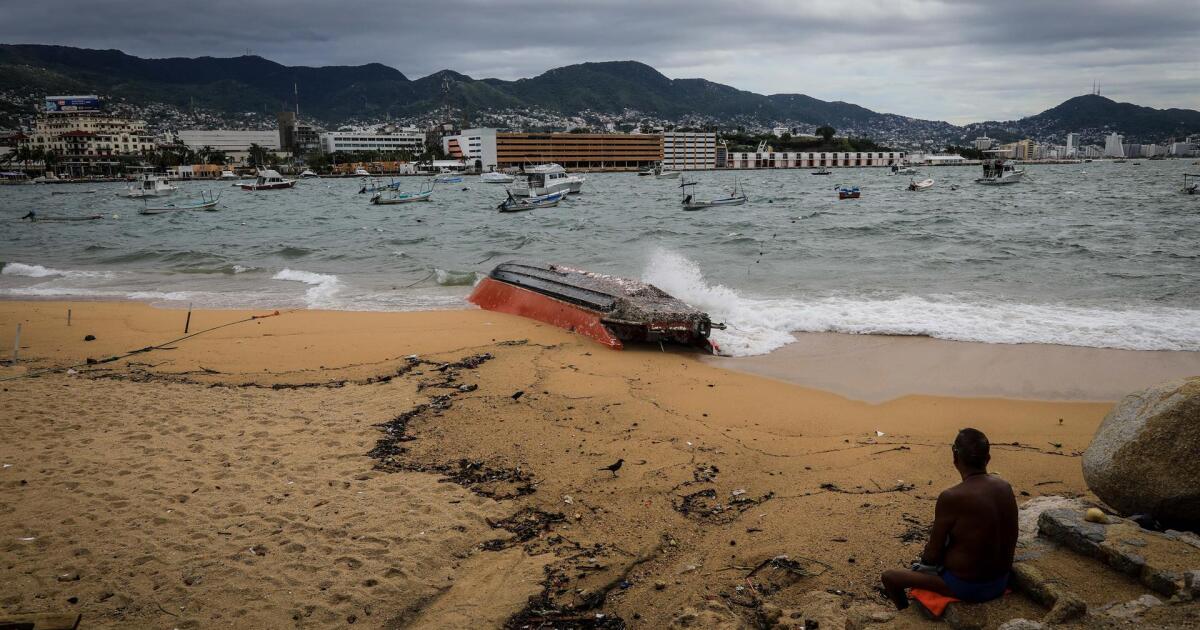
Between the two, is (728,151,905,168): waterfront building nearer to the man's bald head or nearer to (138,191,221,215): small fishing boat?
(138,191,221,215): small fishing boat

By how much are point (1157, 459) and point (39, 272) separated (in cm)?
2623

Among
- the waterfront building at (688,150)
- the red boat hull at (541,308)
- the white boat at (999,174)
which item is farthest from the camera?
the waterfront building at (688,150)

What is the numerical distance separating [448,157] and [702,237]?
164726mm

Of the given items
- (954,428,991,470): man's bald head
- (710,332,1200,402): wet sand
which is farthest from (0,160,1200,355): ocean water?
(954,428,991,470): man's bald head

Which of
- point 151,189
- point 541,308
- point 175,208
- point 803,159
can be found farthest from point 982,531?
point 803,159

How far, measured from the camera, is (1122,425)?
464 centimetres

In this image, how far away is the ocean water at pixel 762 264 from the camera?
1256 centimetres

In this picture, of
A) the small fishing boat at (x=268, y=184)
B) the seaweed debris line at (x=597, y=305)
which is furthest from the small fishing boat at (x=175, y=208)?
the seaweed debris line at (x=597, y=305)

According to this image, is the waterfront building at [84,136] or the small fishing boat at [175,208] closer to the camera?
the small fishing boat at [175,208]

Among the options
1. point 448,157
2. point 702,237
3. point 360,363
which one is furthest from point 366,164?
point 360,363

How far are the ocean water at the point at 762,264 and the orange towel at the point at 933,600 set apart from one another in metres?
7.00

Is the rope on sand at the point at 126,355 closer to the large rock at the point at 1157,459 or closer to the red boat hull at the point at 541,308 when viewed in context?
the red boat hull at the point at 541,308

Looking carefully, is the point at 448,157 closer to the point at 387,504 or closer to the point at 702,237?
the point at 702,237

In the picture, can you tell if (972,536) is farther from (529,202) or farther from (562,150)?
(562,150)
